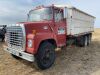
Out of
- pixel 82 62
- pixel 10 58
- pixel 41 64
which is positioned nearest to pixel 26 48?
pixel 41 64

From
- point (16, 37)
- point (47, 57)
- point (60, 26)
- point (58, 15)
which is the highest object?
point (58, 15)

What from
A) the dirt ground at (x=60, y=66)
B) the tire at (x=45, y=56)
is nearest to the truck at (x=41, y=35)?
the tire at (x=45, y=56)

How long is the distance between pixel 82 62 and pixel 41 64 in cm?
252

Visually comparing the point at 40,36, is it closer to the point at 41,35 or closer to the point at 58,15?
the point at 41,35

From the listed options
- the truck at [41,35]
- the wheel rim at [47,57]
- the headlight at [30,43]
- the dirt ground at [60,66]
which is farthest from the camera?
the wheel rim at [47,57]

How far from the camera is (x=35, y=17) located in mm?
7953

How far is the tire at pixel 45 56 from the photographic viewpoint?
6552mm

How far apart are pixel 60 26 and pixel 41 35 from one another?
5.90ft

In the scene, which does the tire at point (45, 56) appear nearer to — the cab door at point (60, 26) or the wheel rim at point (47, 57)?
Result: the wheel rim at point (47, 57)

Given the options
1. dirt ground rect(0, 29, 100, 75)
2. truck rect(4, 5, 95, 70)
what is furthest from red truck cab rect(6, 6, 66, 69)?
dirt ground rect(0, 29, 100, 75)

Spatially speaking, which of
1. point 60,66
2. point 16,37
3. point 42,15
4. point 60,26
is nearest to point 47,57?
point 60,66

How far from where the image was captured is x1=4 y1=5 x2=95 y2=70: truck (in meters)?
6.32

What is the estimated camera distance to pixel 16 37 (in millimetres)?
6793

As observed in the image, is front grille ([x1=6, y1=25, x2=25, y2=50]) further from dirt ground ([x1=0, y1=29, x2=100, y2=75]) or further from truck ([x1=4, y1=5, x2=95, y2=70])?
dirt ground ([x1=0, y1=29, x2=100, y2=75])
